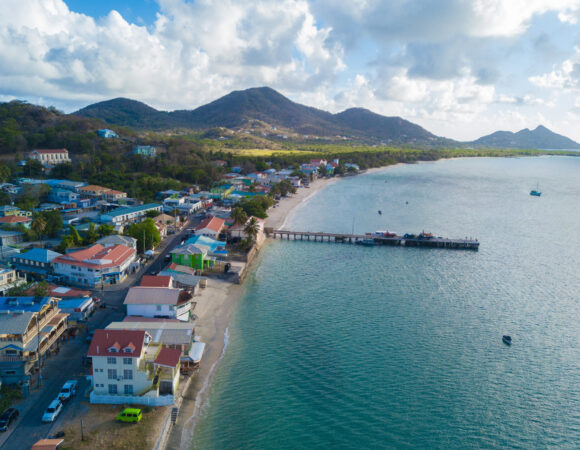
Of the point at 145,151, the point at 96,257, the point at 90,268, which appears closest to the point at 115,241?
the point at 96,257

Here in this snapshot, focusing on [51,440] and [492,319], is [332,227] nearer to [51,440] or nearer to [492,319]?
[492,319]

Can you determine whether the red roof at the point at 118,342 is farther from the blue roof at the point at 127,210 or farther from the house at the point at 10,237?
the blue roof at the point at 127,210

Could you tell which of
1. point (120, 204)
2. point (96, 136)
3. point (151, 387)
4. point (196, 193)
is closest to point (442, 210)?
point (196, 193)

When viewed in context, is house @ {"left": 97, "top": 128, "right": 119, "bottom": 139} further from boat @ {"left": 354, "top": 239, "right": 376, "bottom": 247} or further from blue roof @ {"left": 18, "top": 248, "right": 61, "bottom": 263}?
boat @ {"left": 354, "top": 239, "right": 376, "bottom": 247}

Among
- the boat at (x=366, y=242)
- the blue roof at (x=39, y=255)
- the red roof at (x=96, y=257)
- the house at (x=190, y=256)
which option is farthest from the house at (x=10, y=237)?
the boat at (x=366, y=242)

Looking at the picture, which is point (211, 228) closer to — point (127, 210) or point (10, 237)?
point (127, 210)

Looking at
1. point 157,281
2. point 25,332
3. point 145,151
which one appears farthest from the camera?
point 145,151

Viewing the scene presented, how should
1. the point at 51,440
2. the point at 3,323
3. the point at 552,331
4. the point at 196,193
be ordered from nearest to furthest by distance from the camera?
the point at 51,440, the point at 3,323, the point at 552,331, the point at 196,193
